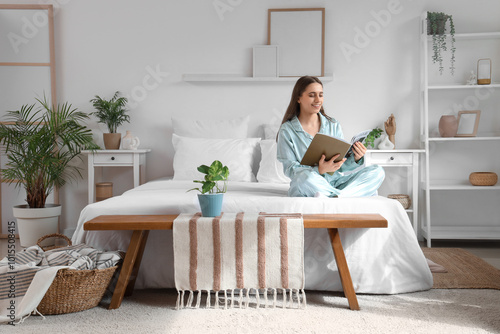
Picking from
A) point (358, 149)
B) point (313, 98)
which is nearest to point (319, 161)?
point (358, 149)

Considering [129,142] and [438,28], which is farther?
[129,142]

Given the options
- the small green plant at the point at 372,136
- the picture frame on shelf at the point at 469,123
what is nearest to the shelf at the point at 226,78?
the small green plant at the point at 372,136

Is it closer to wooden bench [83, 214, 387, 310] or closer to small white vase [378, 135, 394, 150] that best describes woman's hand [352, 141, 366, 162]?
wooden bench [83, 214, 387, 310]

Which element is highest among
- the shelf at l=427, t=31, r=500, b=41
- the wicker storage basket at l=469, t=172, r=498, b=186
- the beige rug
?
the shelf at l=427, t=31, r=500, b=41

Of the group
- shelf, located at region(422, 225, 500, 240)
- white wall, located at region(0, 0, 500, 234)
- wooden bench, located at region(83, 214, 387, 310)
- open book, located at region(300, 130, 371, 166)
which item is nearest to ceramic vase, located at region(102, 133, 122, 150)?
white wall, located at region(0, 0, 500, 234)

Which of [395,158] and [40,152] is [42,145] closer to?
[40,152]

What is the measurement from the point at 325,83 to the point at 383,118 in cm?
60

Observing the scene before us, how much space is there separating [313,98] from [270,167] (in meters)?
0.97

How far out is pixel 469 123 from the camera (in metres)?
4.16

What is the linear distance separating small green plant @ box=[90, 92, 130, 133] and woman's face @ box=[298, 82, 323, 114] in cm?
200

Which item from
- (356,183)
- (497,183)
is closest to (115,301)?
(356,183)

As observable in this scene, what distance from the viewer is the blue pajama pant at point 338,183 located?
273cm

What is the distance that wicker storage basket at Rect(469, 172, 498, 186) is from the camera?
408 cm

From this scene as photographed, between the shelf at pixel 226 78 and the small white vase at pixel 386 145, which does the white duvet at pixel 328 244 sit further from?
the shelf at pixel 226 78
